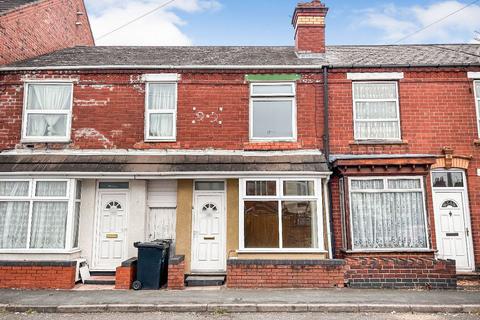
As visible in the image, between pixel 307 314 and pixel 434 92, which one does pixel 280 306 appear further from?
pixel 434 92

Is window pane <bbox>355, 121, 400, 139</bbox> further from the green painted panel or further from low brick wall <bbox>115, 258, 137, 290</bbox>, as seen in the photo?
low brick wall <bbox>115, 258, 137, 290</bbox>

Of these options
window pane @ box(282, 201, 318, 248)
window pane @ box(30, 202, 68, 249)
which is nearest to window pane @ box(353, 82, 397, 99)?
window pane @ box(282, 201, 318, 248)

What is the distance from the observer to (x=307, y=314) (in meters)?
7.11

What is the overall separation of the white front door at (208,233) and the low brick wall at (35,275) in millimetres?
3006

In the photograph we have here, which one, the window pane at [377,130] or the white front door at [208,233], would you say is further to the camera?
the window pane at [377,130]

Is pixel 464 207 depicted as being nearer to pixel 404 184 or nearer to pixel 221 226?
pixel 404 184

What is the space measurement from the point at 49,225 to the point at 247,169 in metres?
5.07

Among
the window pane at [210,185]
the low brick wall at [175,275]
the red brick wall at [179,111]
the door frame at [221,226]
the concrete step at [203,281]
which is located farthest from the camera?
the red brick wall at [179,111]

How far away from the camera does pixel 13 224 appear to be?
9812 mm

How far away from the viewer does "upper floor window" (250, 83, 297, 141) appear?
1098cm

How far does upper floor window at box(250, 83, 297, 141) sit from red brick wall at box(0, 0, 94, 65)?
7.30m

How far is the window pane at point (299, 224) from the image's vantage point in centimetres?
981

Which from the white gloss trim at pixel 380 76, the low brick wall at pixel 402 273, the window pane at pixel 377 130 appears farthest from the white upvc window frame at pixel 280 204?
the white gloss trim at pixel 380 76

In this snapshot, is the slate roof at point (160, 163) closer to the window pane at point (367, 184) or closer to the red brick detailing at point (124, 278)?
the window pane at point (367, 184)
